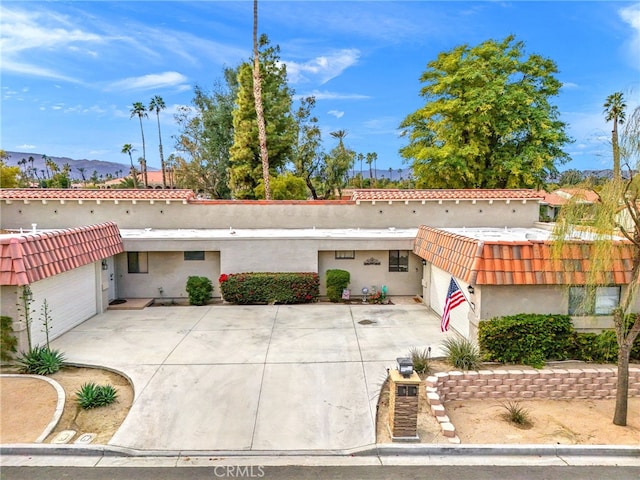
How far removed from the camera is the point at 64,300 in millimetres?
12695

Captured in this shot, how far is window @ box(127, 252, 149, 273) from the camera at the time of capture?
17.0 m

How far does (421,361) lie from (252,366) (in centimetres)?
423

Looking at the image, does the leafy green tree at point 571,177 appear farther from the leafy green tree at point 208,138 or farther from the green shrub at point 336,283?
the leafy green tree at point 208,138

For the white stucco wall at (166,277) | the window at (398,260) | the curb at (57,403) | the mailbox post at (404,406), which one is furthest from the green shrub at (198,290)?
the mailbox post at (404,406)

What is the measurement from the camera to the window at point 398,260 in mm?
17328

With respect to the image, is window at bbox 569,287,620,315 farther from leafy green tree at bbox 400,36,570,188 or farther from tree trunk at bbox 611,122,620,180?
leafy green tree at bbox 400,36,570,188

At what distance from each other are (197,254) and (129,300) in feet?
10.9

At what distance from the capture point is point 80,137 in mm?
40719

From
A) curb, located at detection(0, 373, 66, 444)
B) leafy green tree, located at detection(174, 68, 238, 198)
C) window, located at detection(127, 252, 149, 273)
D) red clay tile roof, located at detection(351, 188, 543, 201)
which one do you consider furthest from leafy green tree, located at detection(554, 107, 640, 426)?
leafy green tree, located at detection(174, 68, 238, 198)

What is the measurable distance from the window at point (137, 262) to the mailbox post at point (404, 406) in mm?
12922

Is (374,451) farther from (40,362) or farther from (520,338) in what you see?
(40,362)

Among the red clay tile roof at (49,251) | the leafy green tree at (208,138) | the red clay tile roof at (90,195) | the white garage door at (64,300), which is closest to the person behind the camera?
the red clay tile roof at (49,251)

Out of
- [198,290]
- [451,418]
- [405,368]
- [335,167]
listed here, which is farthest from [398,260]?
[335,167]

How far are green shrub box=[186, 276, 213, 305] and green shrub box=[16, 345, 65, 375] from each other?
6.00 meters
